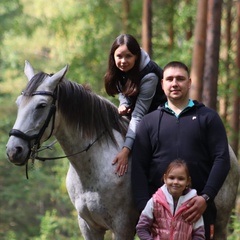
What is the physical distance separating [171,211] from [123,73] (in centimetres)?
162

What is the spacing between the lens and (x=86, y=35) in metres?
19.0

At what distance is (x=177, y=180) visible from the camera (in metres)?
4.19

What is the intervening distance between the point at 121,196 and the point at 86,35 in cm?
1449

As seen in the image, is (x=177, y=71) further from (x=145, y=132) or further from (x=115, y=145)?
(x=115, y=145)

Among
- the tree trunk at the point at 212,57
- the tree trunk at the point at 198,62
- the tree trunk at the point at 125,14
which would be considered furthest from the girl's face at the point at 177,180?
the tree trunk at the point at 125,14

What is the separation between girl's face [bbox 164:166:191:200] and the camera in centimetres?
419

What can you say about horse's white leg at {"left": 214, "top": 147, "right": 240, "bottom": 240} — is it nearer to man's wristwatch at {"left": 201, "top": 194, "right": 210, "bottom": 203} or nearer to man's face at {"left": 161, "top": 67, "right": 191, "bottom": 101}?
man's wristwatch at {"left": 201, "top": 194, "right": 210, "bottom": 203}

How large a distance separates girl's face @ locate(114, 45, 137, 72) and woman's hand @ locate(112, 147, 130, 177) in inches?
29.5

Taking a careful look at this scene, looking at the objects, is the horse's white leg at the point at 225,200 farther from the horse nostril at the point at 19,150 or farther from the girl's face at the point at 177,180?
the horse nostril at the point at 19,150

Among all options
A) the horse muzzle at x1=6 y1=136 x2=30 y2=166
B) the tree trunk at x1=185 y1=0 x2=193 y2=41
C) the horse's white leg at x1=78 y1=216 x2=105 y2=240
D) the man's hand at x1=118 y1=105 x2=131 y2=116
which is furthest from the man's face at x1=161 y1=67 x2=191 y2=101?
the tree trunk at x1=185 y1=0 x2=193 y2=41

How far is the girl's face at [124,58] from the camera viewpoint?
16.4 feet

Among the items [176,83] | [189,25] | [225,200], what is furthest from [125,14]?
[176,83]

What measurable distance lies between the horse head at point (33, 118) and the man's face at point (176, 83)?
91 centimetres

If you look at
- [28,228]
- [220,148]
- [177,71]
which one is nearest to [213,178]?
[220,148]
